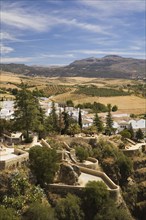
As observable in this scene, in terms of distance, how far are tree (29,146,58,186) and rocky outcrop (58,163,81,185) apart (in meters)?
1.41

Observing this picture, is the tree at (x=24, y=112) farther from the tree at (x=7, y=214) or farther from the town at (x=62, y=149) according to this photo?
the tree at (x=7, y=214)

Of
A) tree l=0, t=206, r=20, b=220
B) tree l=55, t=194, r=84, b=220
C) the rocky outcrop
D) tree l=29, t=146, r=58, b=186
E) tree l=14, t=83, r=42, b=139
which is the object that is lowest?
tree l=55, t=194, r=84, b=220

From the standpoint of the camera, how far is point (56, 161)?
103ft

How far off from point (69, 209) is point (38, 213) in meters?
3.05

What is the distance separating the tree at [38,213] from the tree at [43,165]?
345cm

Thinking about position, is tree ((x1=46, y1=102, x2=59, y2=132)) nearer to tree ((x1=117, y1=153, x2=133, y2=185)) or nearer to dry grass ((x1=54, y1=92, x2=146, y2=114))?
tree ((x1=117, y1=153, x2=133, y2=185))

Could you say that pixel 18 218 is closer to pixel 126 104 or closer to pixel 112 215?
pixel 112 215

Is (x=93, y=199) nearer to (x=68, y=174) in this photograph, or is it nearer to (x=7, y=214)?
(x=68, y=174)

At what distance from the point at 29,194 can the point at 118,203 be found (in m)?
7.93

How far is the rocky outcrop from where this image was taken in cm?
3144

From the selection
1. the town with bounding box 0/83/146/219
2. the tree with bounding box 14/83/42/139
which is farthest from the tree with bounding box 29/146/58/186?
the tree with bounding box 14/83/42/139

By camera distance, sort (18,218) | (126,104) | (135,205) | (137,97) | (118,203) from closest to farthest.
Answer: (18,218)
(118,203)
(135,205)
(126,104)
(137,97)

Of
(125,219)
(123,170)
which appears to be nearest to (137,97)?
(123,170)

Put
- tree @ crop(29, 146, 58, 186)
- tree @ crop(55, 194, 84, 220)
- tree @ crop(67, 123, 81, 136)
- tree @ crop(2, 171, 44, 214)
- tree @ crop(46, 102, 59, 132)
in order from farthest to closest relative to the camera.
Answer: tree @ crop(67, 123, 81, 136)
tree @ crop(46, 102, 59, 132)
tree @ crop(29, 146, 58, 186)
tree @ crop(55, 194, 84, 220)
tree @ crop(2, 171, 44, 214)
